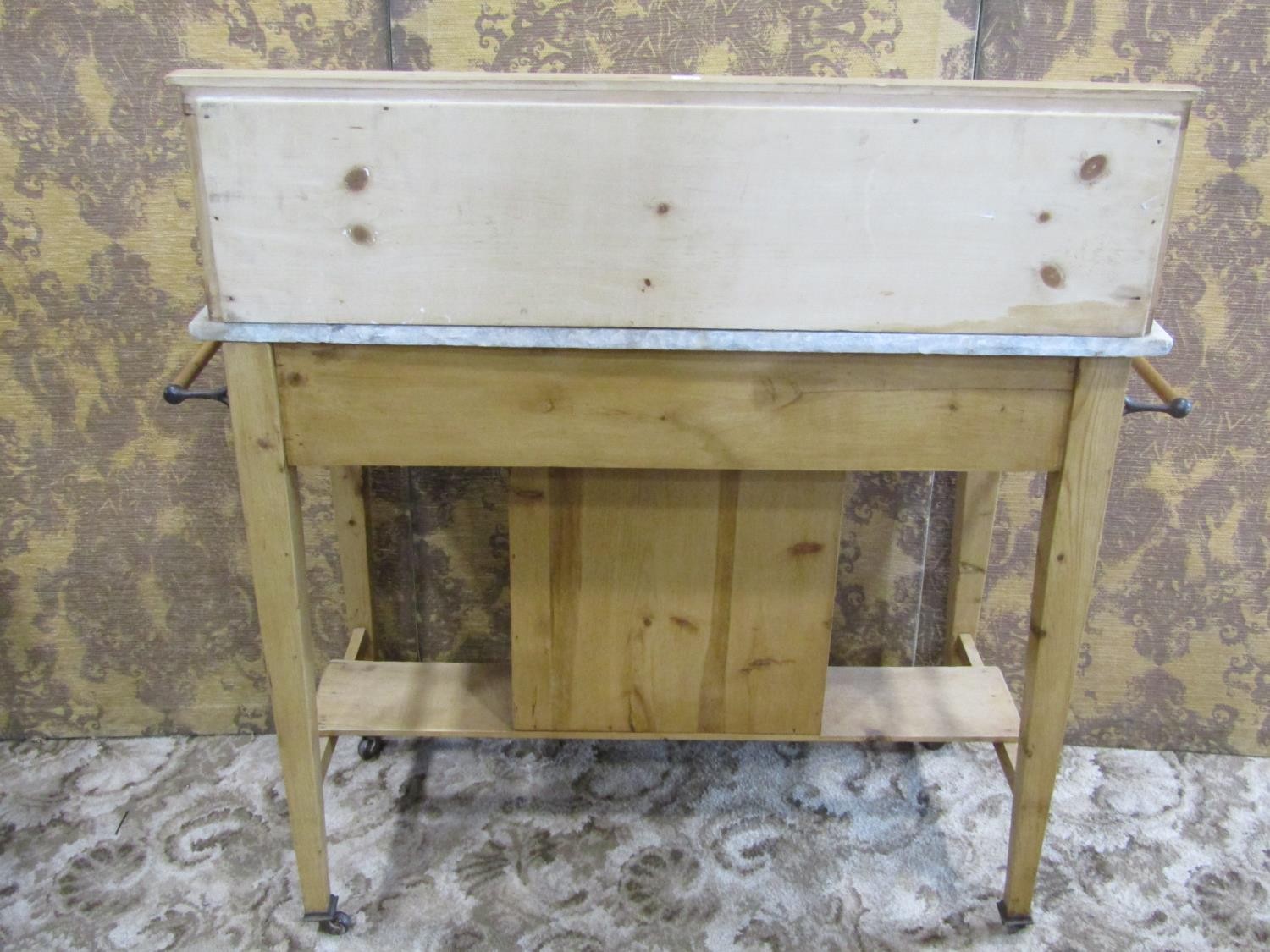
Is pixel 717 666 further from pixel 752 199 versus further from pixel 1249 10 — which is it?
pixel 1249 10

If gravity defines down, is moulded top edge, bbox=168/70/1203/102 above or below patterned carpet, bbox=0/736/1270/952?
above

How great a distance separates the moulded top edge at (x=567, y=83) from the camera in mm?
852

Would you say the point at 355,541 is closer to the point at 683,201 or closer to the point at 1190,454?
the point at 683,201

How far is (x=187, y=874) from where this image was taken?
1.32 meters

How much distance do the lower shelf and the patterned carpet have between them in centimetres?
15

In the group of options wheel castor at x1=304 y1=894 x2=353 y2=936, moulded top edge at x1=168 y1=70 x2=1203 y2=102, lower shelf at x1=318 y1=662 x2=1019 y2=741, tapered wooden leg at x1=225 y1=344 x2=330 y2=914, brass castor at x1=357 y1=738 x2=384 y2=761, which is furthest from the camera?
brass castor at x1=357 y1=738 x2=384 y2=761

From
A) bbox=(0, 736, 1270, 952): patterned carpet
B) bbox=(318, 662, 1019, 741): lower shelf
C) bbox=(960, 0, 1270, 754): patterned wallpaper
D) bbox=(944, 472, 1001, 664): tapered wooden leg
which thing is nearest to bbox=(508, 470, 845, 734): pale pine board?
bbox=(318, 662, 1019, 741): lower shelf

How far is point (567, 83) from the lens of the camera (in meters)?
0.86

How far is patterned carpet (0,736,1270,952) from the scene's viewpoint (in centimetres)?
125

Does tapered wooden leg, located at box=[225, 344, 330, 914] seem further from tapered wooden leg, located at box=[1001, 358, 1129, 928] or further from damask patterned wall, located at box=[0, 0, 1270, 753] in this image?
tapered wooden leg, located at box=[1001, 358, 1129, 928]

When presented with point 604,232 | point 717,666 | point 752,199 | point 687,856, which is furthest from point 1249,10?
point 687,856

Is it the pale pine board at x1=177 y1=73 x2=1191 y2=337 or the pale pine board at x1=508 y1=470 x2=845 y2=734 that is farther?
the pale pine board at x1=508 y1=470 x2=845 y2=734

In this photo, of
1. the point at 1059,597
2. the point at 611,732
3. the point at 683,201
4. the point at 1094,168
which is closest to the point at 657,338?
the point at 683,201

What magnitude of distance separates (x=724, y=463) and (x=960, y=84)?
1.28ft
